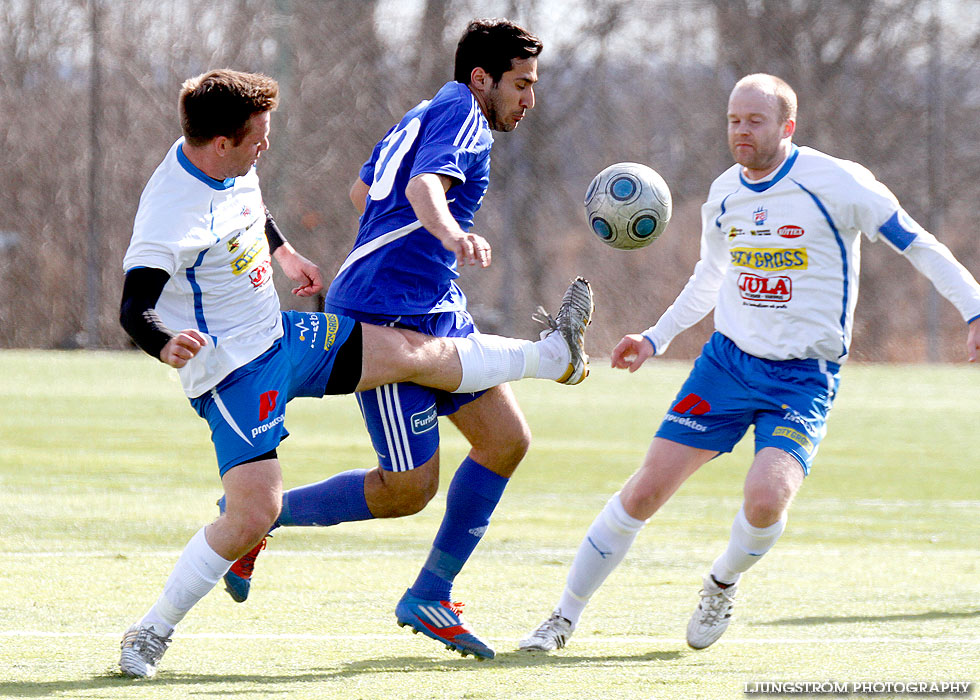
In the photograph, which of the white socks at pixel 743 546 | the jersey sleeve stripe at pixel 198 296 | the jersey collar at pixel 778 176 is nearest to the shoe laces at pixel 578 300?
the jersey collar at pixel 778 176

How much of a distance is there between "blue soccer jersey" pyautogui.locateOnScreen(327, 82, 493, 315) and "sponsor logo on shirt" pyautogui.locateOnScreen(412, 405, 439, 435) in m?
0.32

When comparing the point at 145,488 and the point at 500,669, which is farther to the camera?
the point at 145,488

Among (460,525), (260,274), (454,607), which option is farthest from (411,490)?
(260,274)

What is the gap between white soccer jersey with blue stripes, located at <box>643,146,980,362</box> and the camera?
15.5 ft

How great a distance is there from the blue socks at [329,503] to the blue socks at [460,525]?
0.87 ft

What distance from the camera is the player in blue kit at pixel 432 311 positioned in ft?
15.1

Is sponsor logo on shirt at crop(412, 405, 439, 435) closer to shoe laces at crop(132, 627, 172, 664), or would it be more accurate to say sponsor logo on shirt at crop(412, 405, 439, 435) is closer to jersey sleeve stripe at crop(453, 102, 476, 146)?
jersey sleeve stripe at crop(453, 102, 476, 146)

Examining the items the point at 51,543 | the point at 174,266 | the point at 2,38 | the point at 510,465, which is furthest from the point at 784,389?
the point at 2,38

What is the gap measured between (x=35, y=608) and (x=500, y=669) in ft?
5.83

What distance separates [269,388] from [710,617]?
1581mm

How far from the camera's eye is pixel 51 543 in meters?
6.79

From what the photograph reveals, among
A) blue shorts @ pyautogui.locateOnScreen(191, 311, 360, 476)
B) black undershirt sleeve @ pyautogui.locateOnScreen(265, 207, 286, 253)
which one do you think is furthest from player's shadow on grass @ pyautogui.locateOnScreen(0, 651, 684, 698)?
black undershirt sleeve @ pyautogui.locateOnScreen(265, 207, 286, 253)

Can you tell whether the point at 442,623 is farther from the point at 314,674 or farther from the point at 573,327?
the point at 573,327

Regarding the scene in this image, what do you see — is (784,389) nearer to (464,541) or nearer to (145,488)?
(464,541)
